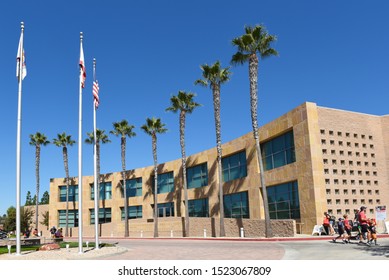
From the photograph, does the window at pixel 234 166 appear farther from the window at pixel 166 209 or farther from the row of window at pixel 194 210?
the window at pixel 166 209

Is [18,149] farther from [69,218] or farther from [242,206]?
[69,218]

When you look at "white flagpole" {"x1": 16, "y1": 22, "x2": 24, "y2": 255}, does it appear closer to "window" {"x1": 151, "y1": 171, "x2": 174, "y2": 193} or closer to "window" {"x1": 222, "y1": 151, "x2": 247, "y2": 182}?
"window" {"x1": 222, "y1": 151, "x2": 247, "y2": 182}


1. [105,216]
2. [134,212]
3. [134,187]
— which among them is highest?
[134,187]

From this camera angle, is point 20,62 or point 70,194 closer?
point 20,62

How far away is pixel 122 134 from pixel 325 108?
29.5 m

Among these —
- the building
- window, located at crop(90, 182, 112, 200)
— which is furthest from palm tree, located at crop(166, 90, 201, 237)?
window, located at crop(90, 182, 112, 200)

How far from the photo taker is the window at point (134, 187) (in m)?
58.3

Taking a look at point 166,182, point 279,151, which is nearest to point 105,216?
point 166,182

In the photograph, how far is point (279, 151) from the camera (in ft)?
113

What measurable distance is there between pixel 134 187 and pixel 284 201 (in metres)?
29.8

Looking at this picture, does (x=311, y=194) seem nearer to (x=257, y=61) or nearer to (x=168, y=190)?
(x=257, y=61)

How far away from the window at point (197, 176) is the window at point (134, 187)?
36.4ft

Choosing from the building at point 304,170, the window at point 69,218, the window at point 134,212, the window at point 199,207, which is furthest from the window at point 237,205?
the window at point 69,218
